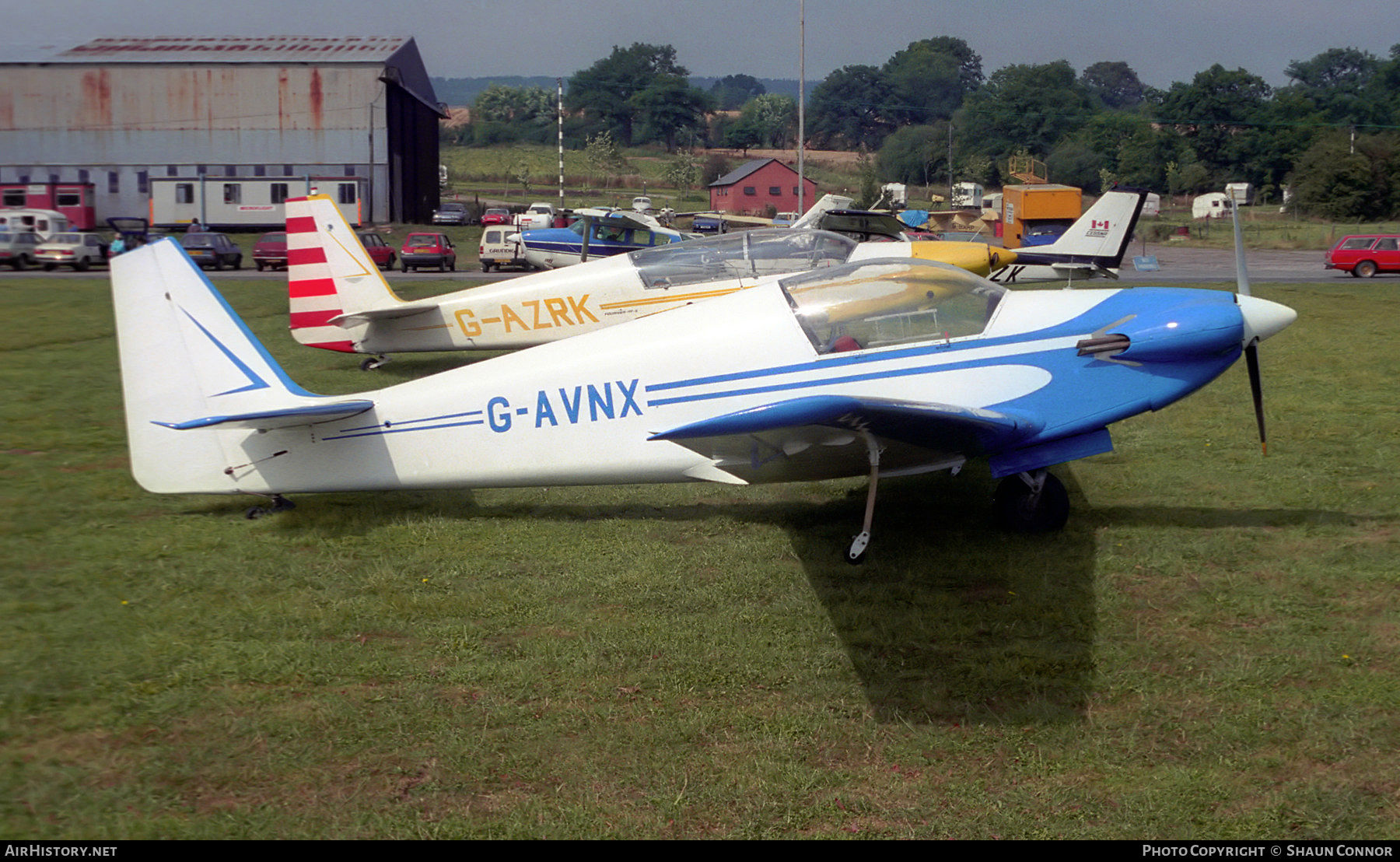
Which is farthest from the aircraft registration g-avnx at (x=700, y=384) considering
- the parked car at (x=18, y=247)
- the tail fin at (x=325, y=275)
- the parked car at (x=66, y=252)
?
the parked car at (x=18, y=247)

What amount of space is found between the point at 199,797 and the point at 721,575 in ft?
11.4

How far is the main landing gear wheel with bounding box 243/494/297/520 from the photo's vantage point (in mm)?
8109

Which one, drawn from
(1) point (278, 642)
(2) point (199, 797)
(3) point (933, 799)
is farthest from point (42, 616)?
(3) point (933, 799)

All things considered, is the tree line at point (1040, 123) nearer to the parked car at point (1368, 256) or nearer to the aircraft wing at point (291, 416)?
the parked car at point (1368, 256)

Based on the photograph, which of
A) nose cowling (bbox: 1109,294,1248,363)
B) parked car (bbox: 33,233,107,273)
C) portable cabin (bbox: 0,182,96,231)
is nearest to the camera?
nose cowling (bbox: 1109,294,1248,363)

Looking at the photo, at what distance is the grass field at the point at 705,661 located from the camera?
4.47 metres

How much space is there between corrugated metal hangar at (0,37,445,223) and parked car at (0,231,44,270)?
2399 cm

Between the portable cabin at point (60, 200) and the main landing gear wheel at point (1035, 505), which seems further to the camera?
the portable cabin at point (60, 200)

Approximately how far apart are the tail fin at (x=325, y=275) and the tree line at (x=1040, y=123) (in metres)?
18.4

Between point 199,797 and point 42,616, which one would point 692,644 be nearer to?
point 199,797

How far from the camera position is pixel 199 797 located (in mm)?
4535

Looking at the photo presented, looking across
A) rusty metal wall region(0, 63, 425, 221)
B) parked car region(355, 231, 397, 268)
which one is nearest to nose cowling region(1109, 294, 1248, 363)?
parked car region(355, 231, 397, 268)

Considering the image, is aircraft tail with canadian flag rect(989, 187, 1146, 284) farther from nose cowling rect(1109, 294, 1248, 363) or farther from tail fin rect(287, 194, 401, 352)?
nose cowling rect(1109, 294, 1248, 363)

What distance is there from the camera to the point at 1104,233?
864 inches
